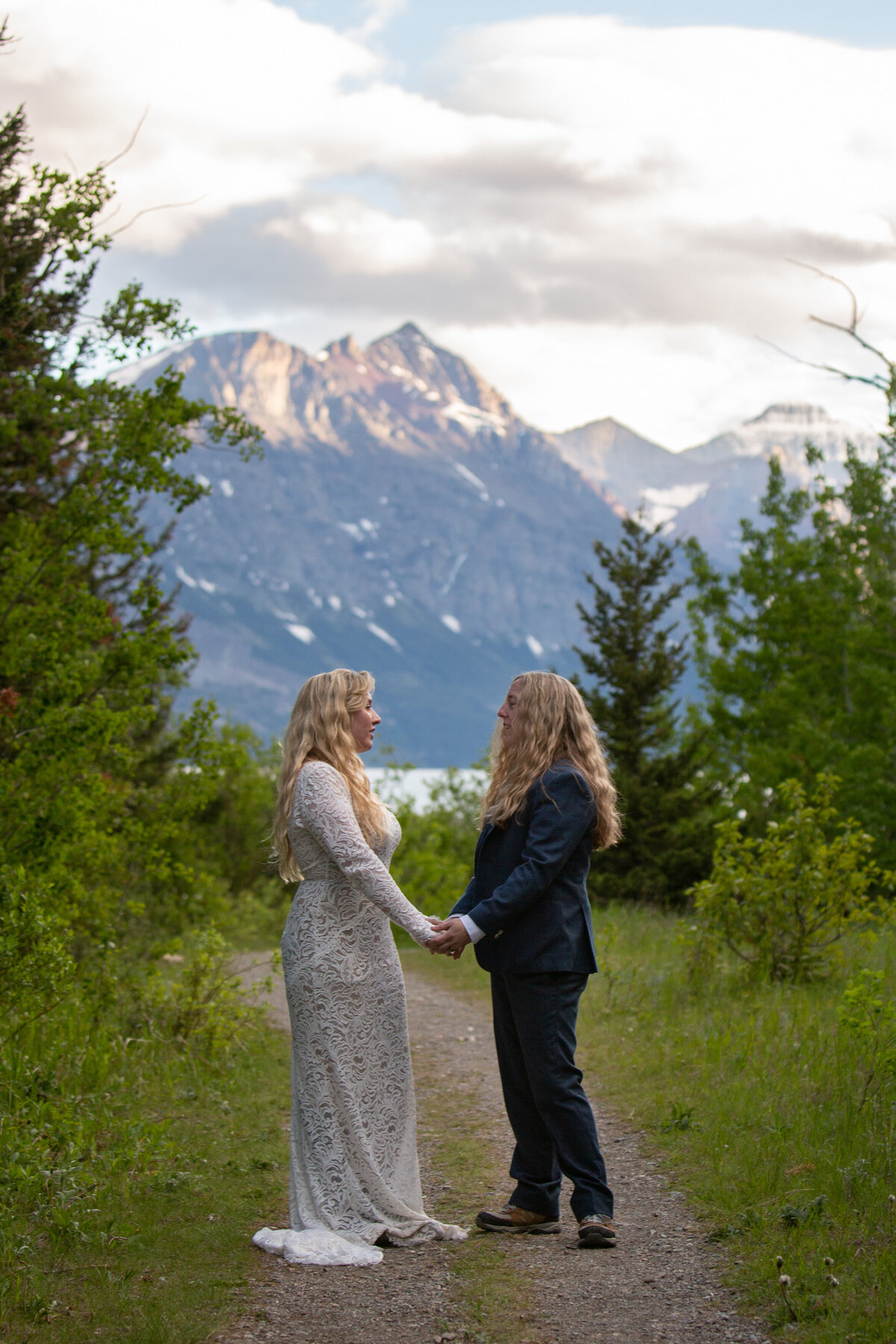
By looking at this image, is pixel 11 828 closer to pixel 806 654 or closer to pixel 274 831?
pixel 274 831

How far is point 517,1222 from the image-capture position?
16.3ft

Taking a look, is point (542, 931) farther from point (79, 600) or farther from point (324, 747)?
point (79, 600)

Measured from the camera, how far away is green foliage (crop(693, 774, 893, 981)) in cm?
877

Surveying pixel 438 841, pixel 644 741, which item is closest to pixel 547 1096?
pixel 644 741

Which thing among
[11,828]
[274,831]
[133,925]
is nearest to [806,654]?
[133,925]

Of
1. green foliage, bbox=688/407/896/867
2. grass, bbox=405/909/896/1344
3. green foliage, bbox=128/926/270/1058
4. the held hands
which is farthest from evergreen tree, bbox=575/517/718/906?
the held hands

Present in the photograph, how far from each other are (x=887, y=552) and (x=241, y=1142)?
18261mm

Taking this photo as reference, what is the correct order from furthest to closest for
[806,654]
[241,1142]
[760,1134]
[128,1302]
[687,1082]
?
[806,654], [687,1082], [241,1142], [760,1134], [128,1302]

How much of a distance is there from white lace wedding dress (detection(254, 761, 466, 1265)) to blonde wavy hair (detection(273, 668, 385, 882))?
6 centimetres

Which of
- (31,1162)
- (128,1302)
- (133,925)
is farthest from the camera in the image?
(133,925)

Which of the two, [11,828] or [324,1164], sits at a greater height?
[11,828]

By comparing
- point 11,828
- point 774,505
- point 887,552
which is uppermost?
point 774,505

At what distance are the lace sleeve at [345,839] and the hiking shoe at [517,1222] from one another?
3.80 ft

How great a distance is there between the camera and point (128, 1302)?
4.10 meters
